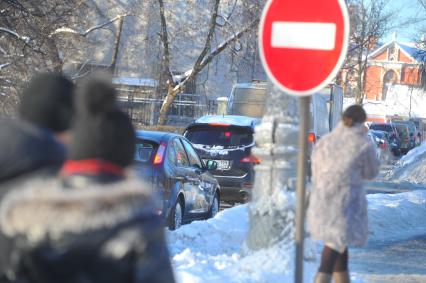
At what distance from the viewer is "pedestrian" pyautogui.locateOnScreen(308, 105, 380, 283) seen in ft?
21.7

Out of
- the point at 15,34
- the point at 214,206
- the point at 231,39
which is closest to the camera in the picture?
the point at 214,206

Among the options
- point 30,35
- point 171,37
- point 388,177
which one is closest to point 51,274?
point 30,35

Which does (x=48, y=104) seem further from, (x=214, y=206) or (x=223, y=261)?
(x=214, y=206)

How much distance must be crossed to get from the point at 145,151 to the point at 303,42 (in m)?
5.69

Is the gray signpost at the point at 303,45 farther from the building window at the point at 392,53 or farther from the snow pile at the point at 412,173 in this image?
the building window at the point at 392,53

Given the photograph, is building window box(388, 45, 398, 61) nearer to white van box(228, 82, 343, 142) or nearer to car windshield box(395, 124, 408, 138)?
car windshield box(395, 124, 408, 138)

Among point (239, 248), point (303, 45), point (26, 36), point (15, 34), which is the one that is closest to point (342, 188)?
point (303, 45)

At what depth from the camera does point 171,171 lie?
11.3 metres

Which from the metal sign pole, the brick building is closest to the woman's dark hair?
the metal sign pole

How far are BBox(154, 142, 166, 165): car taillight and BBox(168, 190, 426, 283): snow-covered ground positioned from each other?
992mm

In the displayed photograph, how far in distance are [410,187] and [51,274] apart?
2018 centimetres

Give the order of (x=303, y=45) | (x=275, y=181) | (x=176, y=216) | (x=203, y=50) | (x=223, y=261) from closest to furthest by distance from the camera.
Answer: (x=303, y=45) < (x=275, y=181) < (x=223, y=261) < (x=176, y=216) < (x=203, y=50)

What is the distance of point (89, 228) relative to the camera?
2936mm

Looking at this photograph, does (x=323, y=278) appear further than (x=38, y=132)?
Yes
